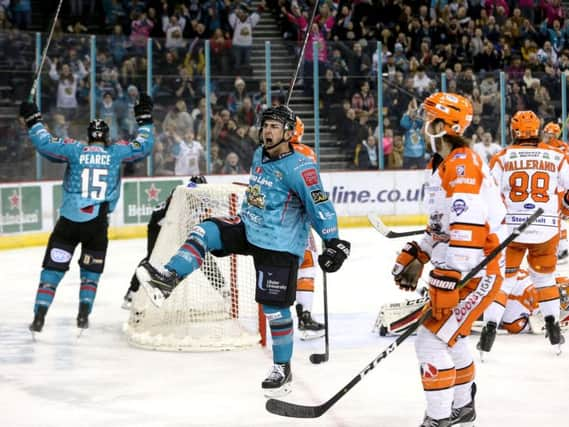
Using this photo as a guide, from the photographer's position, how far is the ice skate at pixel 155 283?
4.60 metres

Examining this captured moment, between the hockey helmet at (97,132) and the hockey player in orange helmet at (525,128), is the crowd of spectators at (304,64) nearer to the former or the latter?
the hockey helmet at (97,132)

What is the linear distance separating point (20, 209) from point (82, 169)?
15.9 ft

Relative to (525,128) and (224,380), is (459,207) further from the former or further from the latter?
(525,128)

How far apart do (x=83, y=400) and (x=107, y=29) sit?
10.9m

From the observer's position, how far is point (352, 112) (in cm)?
1385

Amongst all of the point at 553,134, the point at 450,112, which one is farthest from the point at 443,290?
the point at 553,134

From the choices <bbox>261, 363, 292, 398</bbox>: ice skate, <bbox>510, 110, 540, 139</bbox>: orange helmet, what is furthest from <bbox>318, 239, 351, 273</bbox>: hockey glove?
<bbox>510, 110, 540, 139</bbox>: orange helmet

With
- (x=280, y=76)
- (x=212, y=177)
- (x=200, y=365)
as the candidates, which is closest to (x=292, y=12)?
(x=280, y=76)

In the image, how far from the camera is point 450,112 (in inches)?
168

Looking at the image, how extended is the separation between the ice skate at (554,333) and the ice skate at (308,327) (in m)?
1.37

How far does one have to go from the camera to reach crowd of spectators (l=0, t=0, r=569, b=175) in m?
12.4

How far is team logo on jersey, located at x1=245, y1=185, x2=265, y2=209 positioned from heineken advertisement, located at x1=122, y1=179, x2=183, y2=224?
7.50 m

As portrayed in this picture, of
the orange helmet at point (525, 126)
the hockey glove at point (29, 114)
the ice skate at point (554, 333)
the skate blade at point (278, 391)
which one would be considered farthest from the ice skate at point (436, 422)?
the hockey glove at point (29, 114)

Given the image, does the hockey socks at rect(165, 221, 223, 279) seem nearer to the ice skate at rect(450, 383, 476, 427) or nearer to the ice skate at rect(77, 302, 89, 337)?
the ice skate at rect(450, 383, 476, 427)
